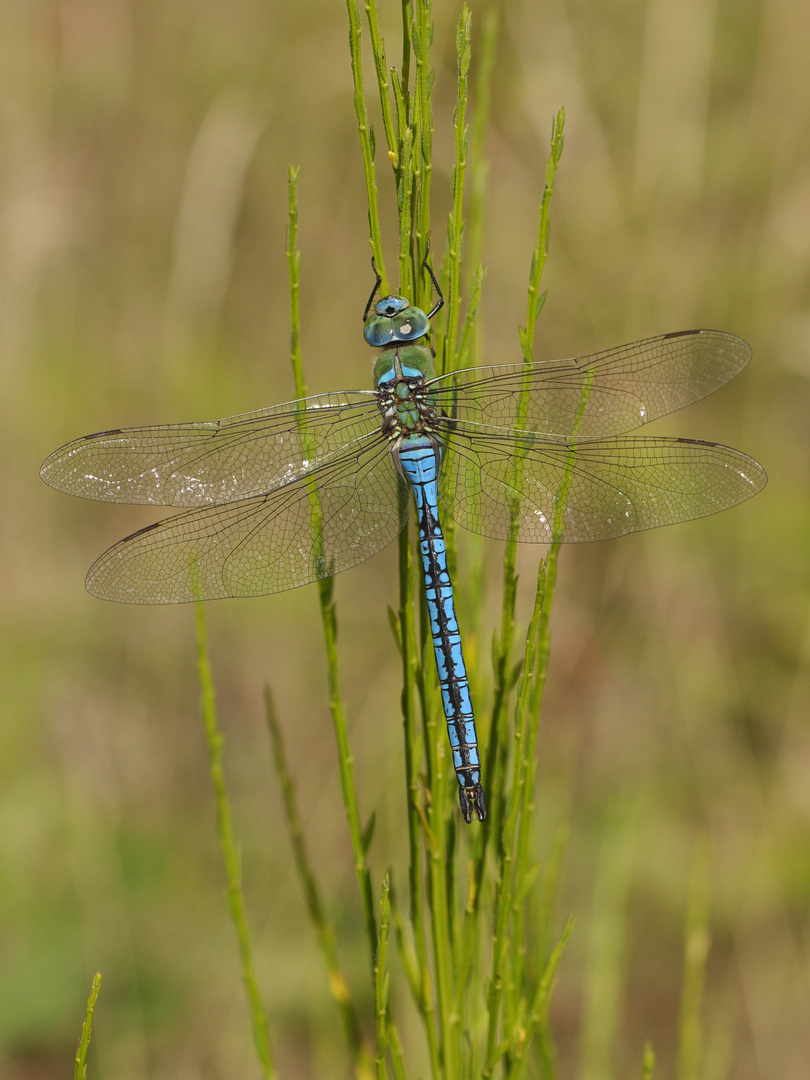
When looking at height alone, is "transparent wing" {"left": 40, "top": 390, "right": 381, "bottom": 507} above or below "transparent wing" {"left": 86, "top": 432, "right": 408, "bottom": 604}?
above

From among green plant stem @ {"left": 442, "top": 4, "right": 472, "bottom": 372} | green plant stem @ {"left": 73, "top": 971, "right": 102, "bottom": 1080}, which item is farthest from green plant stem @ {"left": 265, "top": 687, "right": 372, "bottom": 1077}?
green plant stem @ {"left": 442, "top": 4, "right": 472, "bottom": 372}

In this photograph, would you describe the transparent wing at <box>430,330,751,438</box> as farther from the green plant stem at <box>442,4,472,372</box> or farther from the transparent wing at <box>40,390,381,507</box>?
the green plant stem at <box>442,4,472,372</box>

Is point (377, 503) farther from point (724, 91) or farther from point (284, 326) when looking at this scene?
point (724, 91)

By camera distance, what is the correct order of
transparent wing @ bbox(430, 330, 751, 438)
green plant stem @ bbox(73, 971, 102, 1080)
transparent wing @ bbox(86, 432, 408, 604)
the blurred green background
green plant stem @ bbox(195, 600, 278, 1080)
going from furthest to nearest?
the blurred green background < transparent wing @ bbox(430, 330, 751, 438) < transparent wing @ bbox(86, 432, 408, 604) < green plant stem @ bbox(195, 600, 278, 1080) < green plant stem @ bbox(73, 971, 102, 1080)

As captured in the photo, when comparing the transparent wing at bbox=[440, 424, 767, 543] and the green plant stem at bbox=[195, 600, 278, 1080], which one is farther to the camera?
the transparent wing at bbox=[440, 424, 767, 543]

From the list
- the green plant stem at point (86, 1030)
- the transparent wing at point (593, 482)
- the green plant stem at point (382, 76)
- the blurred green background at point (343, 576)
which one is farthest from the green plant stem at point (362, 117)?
the blurred green background at point (343, 576)

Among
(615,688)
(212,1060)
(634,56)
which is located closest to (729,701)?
(615,688)

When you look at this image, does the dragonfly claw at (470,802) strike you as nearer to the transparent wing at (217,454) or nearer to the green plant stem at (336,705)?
the green plant stem at (336,705)
